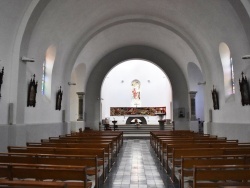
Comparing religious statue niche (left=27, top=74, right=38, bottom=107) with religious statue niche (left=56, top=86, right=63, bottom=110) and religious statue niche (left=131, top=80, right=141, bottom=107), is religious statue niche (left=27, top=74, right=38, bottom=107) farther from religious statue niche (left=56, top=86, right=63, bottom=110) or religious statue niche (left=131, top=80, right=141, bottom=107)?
religious statue niche (left=131, top=80, right=141, bottom=107)

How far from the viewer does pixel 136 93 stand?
2973 cm

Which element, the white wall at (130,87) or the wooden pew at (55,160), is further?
the white wall at (130,87)

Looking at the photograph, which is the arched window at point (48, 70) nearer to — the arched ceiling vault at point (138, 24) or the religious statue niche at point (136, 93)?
the arched ceiling vault at point (138, 24)

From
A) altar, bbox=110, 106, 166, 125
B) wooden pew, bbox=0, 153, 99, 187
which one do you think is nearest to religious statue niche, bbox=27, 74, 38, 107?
wooden pew, bbox=0, 153, 99, 187

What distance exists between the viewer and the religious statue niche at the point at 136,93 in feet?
96.8

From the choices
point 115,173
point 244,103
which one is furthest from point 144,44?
point 115,173

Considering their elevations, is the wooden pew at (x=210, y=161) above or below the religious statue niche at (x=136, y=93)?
below

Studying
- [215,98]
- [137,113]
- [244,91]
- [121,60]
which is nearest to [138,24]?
[121,60]

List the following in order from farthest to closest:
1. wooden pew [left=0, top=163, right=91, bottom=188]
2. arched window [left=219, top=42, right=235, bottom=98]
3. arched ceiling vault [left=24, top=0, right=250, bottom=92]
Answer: arched window [left=219, top=42, right=235, bottom=98]
arched ceiling vault [left=24, top=0, right=250, bottom=92]
wooden pew [left=0, top=163, right=91, bottom=188]

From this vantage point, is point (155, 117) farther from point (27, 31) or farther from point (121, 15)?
point (27, 31)

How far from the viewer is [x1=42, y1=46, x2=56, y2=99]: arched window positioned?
1213cm

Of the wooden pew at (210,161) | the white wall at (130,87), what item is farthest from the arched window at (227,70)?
the white wall at (130,87)

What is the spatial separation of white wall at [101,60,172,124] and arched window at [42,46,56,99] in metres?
16.3

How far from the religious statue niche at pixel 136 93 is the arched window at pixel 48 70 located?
17.7 m
